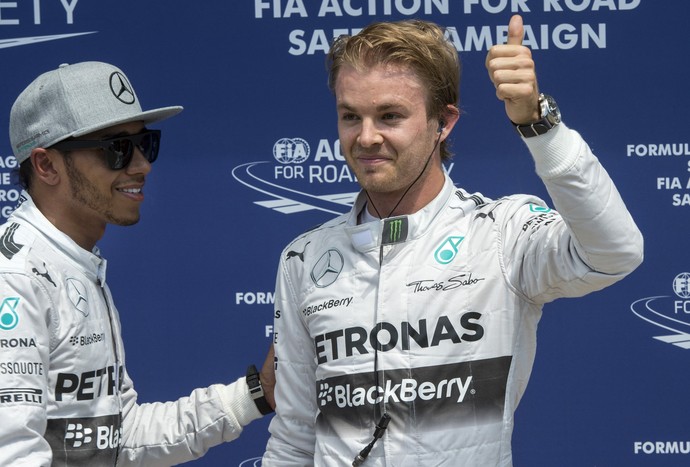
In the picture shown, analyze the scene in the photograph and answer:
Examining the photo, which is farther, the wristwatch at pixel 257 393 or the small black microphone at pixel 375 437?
the wristwatch at pixel 257 393

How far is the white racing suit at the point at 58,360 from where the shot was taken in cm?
198

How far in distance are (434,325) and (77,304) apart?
29.7 inches

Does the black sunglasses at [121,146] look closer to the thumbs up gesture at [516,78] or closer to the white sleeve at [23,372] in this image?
the white sleeve at [23,372]

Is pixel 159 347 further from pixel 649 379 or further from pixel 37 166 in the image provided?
pixel 649 379

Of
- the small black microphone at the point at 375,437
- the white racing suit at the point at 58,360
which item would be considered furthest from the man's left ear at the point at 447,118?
the white racing suit at the point at 58,360

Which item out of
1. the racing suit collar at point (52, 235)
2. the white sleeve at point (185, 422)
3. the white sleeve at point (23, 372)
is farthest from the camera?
the white sleeve at point (185, 422)

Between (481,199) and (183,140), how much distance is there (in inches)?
52.9

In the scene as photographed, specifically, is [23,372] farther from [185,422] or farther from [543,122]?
[543,122]

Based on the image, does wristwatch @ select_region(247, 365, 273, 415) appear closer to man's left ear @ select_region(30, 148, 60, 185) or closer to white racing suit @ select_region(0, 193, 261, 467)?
white racing suit @ select_region(0, 193, 261, 467)

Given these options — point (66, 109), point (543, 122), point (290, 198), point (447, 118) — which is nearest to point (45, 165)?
point (66, 109)

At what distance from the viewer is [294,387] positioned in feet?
7.14

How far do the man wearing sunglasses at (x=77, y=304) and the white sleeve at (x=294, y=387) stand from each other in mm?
348

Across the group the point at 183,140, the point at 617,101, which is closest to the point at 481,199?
the point at 617,101

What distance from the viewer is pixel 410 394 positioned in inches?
77.9
